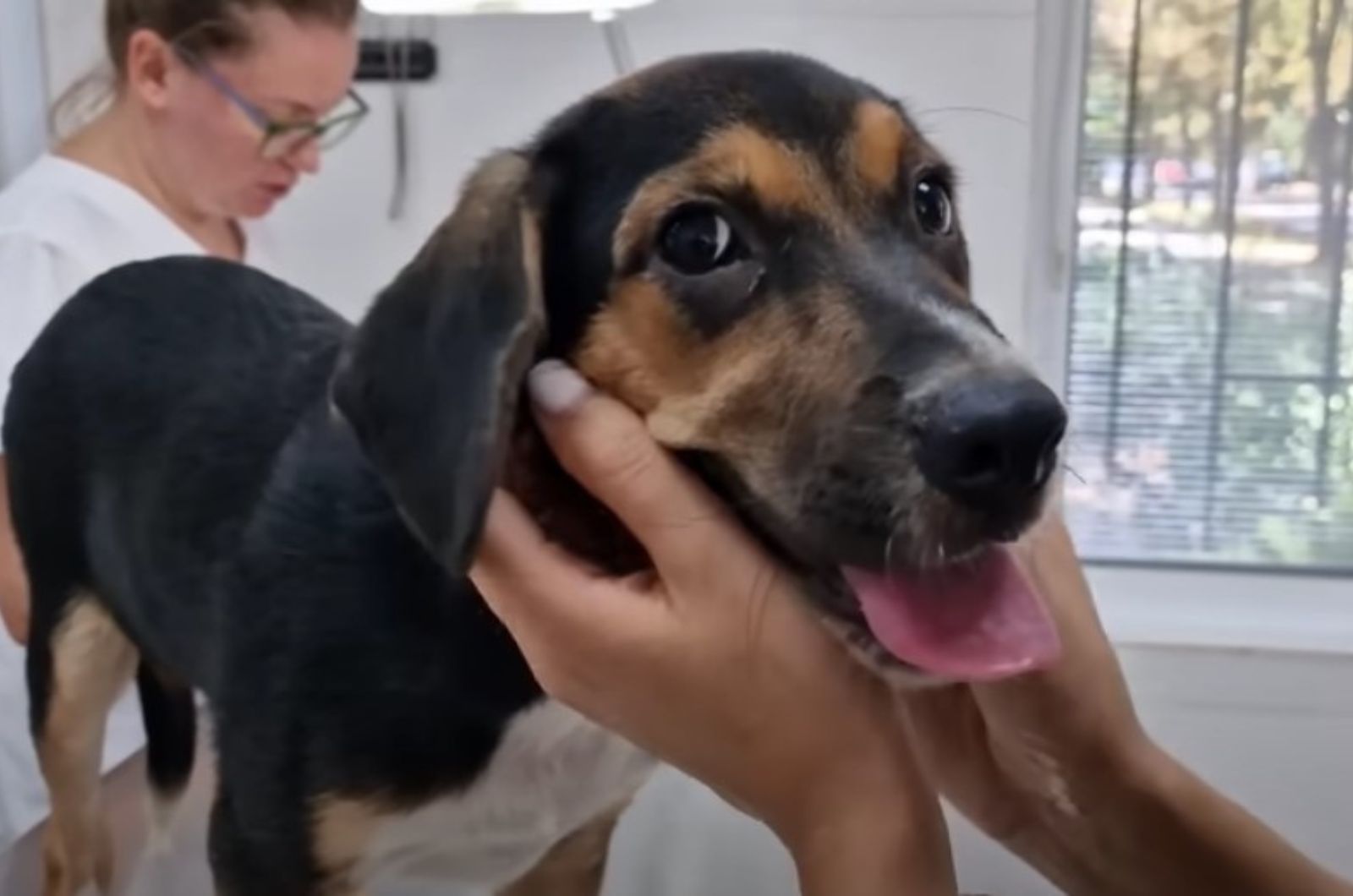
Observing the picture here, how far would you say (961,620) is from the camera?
80 cm

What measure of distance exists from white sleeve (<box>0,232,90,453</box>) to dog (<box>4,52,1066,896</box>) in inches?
15.4

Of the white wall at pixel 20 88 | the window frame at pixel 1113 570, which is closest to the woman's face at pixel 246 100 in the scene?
the white wall at pixel 20 88

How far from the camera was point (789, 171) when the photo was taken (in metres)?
0.89

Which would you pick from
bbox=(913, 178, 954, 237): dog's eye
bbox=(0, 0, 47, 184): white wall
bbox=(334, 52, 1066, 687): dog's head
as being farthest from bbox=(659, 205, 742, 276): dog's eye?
bbox=(0, 0, 47, 184): white wall

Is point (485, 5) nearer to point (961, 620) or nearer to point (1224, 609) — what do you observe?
point (961, 620)

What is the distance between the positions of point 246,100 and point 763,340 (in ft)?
3.50

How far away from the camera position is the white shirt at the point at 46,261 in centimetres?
154

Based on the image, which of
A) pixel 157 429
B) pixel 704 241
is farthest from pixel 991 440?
pixel 157 429

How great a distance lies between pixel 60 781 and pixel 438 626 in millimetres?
512

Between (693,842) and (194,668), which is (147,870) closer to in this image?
(194,668)

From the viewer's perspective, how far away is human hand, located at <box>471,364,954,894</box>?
2.81ft

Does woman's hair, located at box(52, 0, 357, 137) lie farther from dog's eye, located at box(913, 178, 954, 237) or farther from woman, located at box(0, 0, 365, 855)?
dog's eye, located at box(913, 178, 954, 237)

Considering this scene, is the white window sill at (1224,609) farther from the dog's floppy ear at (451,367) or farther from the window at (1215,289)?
the dog's floppy ear at (451,367)

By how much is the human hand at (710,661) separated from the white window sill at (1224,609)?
1010mm
